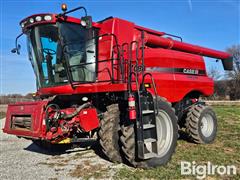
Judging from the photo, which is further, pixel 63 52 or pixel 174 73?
pixel 174 73

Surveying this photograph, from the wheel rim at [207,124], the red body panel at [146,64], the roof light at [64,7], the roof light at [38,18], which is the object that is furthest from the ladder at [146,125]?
the wheel rim at [207,124]

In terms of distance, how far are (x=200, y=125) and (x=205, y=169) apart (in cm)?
268

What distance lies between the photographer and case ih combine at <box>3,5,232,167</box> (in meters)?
5.76

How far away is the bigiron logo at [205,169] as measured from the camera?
5.31m

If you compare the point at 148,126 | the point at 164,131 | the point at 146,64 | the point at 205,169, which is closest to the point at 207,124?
the point at 164,131

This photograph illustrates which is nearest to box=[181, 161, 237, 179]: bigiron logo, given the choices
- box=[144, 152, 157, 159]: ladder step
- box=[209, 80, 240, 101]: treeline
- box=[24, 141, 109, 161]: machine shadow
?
box=[144, 152, 157, 159]: ladder step

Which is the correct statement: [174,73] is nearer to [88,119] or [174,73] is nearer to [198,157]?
[198,157]

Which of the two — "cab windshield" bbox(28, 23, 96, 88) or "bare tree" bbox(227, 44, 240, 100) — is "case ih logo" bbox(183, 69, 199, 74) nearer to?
"cab windshield" bbox(28, 23, 96, 88)

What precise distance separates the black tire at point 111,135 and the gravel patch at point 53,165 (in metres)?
0.21

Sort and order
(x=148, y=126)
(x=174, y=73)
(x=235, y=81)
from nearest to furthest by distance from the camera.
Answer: (x=148, y=126) → (x=174, y=73) → (x=235, y=81)

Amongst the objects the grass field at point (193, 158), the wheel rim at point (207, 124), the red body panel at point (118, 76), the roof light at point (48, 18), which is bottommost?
the grass field at point (193, 158)

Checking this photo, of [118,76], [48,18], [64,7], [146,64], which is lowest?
[118,76]

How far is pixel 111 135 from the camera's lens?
5973 millimetres

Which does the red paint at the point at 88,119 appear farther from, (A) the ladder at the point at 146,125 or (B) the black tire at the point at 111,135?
(A) the ladder at the point at 146,125
